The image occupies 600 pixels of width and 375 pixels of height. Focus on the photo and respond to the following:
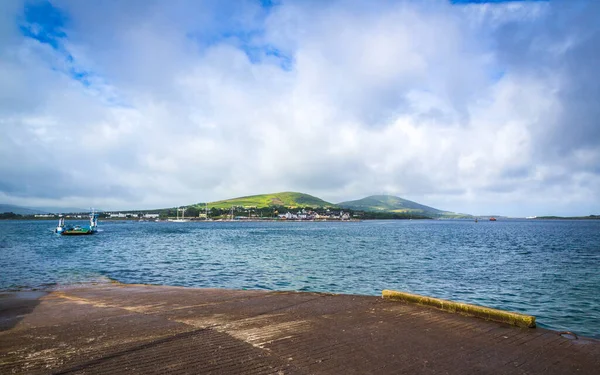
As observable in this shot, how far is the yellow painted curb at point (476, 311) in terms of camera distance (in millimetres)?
8750

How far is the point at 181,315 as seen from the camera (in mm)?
9984

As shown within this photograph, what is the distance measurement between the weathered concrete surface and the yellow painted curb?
28 centimetres

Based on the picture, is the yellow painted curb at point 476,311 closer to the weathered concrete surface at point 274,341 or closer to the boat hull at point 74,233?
the weathered concrete surface at point 274,341

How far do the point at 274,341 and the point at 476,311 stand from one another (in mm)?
5700

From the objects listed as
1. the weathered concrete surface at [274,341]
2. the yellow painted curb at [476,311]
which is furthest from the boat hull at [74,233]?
the yellow painted curb at [476,311]

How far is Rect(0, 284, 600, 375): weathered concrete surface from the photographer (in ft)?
20.6

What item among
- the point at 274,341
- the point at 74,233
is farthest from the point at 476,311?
the point at 74,233

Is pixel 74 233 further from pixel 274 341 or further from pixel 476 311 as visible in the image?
pixel 476 311

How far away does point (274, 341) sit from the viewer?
7.57 meters

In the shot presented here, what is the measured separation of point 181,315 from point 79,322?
2542mm

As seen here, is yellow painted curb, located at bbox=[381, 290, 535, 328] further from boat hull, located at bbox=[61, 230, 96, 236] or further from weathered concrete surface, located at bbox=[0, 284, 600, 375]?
boat hull, located at bbox=[61, 230, 96, 236]

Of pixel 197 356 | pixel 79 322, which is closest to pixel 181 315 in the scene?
pixel 79 322

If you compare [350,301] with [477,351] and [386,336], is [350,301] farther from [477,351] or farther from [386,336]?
[477,351]

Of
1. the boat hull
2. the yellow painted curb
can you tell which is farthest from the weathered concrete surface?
the boat hull
